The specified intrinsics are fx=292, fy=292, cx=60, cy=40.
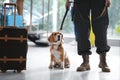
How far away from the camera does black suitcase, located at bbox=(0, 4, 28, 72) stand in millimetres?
2799

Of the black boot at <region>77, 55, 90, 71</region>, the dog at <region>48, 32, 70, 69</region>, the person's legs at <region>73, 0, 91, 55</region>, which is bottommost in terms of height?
the black boot at <region>77, 55, 90, 71</region>

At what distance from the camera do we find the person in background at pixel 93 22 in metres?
2.84

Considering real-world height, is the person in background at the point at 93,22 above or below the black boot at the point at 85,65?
above

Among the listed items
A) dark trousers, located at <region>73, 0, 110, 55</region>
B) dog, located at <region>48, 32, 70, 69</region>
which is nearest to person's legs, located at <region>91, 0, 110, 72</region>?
dark trousers, located at <region>73, 0, 110, 55</region>

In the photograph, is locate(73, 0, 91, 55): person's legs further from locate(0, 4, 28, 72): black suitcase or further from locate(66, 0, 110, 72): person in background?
locate(0, 4, 28, 72): black suitcase

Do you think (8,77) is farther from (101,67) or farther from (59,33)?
(101,67)

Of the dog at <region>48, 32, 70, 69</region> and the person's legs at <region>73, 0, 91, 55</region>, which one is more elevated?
the person's legs at <region>73, 0, 91, 55</region>

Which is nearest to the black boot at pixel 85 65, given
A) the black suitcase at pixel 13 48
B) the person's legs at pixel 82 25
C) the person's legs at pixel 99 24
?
the person's legs at pixel 82 25

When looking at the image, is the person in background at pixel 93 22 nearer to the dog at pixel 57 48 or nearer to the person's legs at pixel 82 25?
the person's legs at pixel 82 25

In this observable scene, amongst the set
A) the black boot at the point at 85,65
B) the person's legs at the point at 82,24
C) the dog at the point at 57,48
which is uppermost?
the person's legs at the point at 82,24

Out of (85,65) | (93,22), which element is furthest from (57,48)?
(93,22)

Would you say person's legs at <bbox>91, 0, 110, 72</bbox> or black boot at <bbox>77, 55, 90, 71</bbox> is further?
black boot at <bbox>77, 55, 90, 71</bbox>

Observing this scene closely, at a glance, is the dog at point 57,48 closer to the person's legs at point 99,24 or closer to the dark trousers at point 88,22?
the dark trousers at point 88,22

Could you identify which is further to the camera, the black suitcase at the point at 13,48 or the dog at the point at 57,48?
the dog at the point at 57,48
